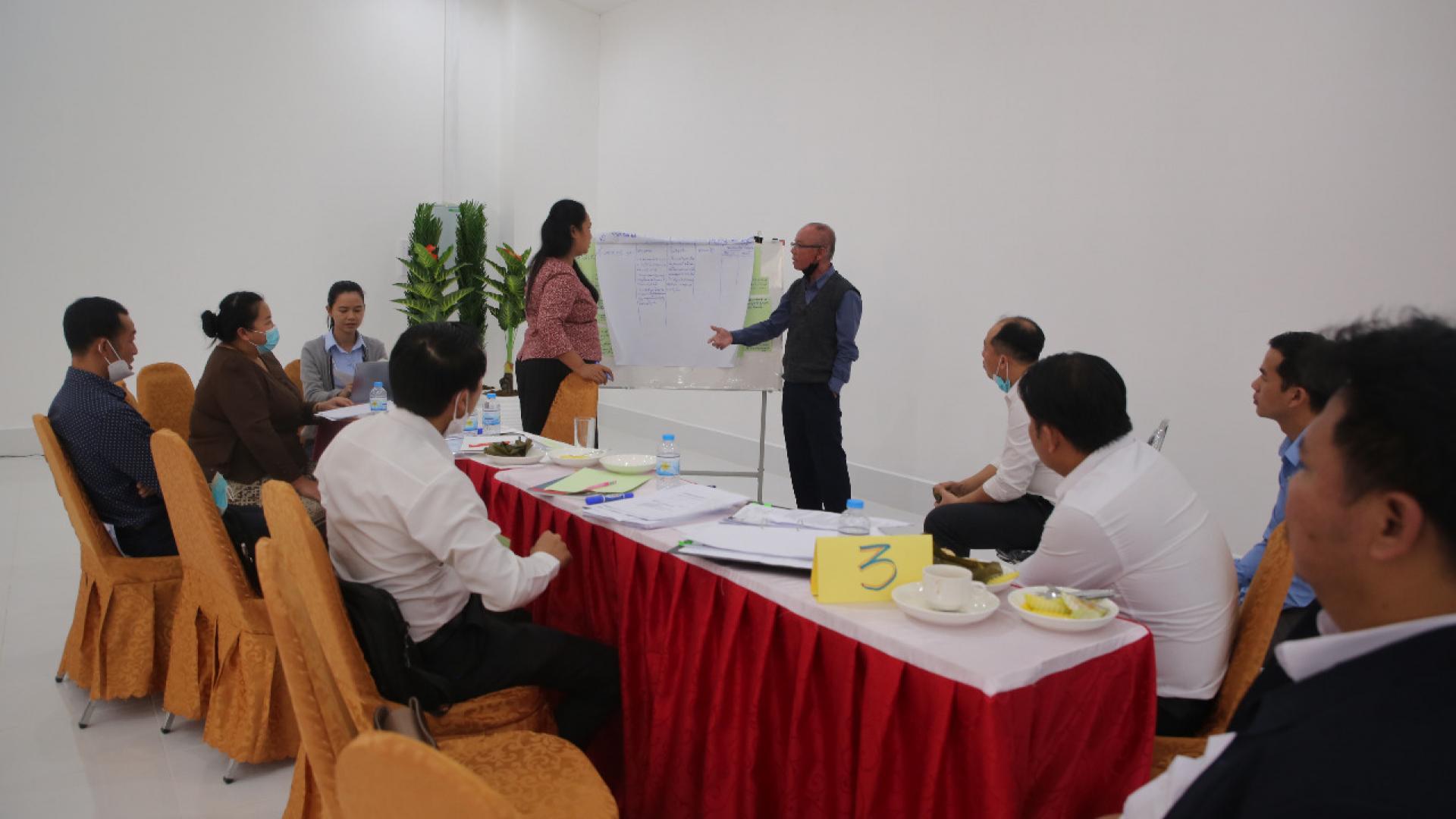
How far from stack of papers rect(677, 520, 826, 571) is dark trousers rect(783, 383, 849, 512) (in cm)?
236

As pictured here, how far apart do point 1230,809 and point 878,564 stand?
3.16 feet

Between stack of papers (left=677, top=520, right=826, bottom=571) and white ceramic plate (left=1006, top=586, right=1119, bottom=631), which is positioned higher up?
white ceramic plate (left=1006, top=586, right=1119, bottom=631)

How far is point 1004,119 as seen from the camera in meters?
4.58

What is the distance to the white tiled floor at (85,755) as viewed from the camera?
213 cm

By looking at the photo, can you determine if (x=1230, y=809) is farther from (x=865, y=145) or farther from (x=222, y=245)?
(x=222, y=245)

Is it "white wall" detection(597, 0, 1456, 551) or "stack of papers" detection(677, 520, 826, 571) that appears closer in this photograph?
"stack of papers" detection(677, 520, 826, 571)

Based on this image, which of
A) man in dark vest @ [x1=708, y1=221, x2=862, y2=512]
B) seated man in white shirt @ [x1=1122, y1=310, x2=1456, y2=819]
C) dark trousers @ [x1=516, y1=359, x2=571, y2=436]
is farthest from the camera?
man in dark vest @ [x1=708, y1=221, x2=862, y2=512]

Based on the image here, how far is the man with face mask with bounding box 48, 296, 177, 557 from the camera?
2.43 m

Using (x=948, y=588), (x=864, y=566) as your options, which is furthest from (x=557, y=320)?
(x=948, y=588)

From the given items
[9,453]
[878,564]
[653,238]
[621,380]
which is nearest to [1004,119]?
[653,238]

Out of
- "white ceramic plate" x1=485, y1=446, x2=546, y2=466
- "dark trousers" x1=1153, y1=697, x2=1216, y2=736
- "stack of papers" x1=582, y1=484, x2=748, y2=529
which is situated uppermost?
"stack of papers" x1=582, y1=484, x2=748, y2=529

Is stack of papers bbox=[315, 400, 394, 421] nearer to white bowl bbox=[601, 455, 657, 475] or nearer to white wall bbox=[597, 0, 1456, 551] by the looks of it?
white bowl bbox=[601, 455, 657, 475]

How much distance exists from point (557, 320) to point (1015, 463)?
2.10m

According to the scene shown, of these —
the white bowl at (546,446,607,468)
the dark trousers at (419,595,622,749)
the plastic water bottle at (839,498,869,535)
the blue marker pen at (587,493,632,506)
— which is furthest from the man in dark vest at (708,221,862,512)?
the dark trousers at (419,595,622,749)
